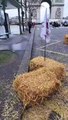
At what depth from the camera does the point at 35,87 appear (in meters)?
3.62

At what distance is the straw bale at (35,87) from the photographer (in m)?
3.53

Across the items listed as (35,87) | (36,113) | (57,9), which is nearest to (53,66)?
(35,87)

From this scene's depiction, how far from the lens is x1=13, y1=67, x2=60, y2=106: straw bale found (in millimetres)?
3527

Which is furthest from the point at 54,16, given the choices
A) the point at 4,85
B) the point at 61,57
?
the point at 4,85

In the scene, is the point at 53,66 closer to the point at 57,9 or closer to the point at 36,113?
the point at 36,113

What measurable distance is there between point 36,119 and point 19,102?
1.97 ft

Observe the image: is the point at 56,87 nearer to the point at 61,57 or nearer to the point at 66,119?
the point at 66,119

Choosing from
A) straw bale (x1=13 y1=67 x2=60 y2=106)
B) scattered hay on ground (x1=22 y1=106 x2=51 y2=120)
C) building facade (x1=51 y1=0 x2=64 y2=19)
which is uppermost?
building facade (x1=51 y1=0 x2=64 y2=19)

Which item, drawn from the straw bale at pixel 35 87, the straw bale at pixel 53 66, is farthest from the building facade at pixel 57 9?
the straw bale at pixel 35 87

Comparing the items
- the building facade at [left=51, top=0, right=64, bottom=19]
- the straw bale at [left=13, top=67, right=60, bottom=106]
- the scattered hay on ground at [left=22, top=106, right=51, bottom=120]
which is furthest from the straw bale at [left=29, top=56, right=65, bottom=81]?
the building facade at [left=51, top=0, right=64, bottom=19]

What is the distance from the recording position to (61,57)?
739 cm

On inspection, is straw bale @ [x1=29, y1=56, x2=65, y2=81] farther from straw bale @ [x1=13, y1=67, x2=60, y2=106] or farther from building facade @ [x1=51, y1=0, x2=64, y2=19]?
building facade @ [x1=51, y1=0, x2=64, y2=19]

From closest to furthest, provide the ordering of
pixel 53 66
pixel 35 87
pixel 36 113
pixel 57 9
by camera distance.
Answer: pixel 36 113, pixel 35 87, pixel 53 66, pixel 57 9

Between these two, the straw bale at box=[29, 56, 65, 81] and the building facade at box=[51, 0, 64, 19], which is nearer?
the straw bale at box=[29, 56, 65, 81]
